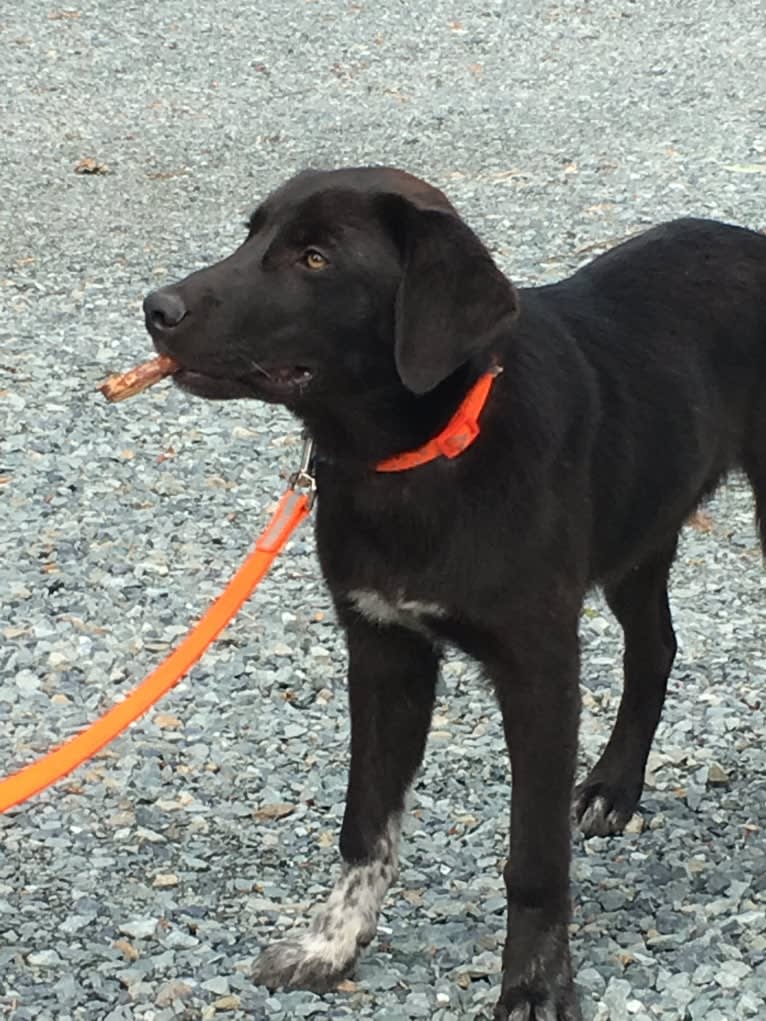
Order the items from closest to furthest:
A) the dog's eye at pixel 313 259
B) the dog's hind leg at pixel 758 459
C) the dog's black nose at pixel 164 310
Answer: the dog's black nose at pixel 164 310 < the dog's eye at pixel 313 259 < the dog's hind leg at pixel 758 459

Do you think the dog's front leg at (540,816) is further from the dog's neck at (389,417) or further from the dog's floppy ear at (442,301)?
the dog's floppy ear at (442,301)

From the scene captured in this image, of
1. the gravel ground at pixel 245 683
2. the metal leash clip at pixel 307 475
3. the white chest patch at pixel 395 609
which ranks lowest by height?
the gravel ground at pixel 245 683

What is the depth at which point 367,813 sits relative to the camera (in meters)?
3.64

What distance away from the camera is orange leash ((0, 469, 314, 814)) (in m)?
3.12

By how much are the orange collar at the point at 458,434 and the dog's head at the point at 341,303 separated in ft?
0.39

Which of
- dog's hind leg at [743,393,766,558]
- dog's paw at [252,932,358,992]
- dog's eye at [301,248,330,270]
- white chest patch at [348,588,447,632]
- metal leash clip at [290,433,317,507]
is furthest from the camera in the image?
dog's hind leg at [743,393,766,558]

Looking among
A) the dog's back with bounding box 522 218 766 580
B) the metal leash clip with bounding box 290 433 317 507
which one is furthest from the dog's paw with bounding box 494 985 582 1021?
the metal leash clip with bounding box 290 433 317 507

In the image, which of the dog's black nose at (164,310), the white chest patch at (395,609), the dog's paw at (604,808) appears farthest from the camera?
the dog's paw at (604,808)

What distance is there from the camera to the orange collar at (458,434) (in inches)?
124

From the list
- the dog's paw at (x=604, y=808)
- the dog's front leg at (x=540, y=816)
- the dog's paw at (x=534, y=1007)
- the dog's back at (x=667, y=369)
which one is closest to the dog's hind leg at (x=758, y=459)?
the dog's back at (x=667, y=369)

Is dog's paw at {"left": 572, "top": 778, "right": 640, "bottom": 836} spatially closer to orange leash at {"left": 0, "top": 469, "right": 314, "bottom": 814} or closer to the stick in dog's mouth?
orange leash at {"left": 0, "top": 469, "right": 314, "bottom": 814}

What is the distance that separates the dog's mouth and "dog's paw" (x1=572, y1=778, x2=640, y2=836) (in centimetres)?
160

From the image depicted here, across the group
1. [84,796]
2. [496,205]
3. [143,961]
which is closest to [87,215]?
[496,205]

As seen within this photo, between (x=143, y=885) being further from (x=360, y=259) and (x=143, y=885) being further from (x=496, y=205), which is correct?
(x=496, y=205)
